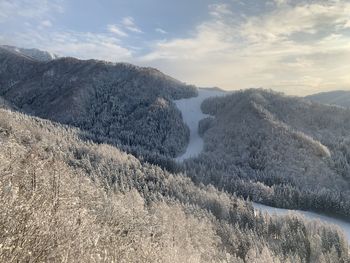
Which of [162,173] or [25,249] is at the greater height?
[25,249]

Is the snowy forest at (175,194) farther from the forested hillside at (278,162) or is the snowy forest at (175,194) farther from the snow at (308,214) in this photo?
the snow at (308,214)

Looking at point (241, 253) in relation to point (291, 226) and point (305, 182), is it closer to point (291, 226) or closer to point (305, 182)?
point (291, 226)

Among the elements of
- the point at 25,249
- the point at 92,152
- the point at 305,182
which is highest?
the point at 25,249

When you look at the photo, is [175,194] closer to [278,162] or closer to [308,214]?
[308,214]

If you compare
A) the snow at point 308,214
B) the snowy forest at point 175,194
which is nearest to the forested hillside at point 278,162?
the snowy forest at point 175,194

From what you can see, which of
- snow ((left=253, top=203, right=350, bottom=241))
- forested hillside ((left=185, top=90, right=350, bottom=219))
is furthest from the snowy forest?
snow ((left=253, top=203, right=350, bottom=241))

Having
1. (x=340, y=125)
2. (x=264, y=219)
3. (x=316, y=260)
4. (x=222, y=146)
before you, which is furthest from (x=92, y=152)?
(x=340, y=125)

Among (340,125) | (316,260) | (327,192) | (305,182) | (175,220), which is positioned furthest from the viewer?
(340,125)

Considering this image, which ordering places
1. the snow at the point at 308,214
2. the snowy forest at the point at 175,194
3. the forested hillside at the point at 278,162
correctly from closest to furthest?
the snowy forest at the point at 175,194 < the snow at the point at 308,214 < the forested hillside at the point at 278,162
